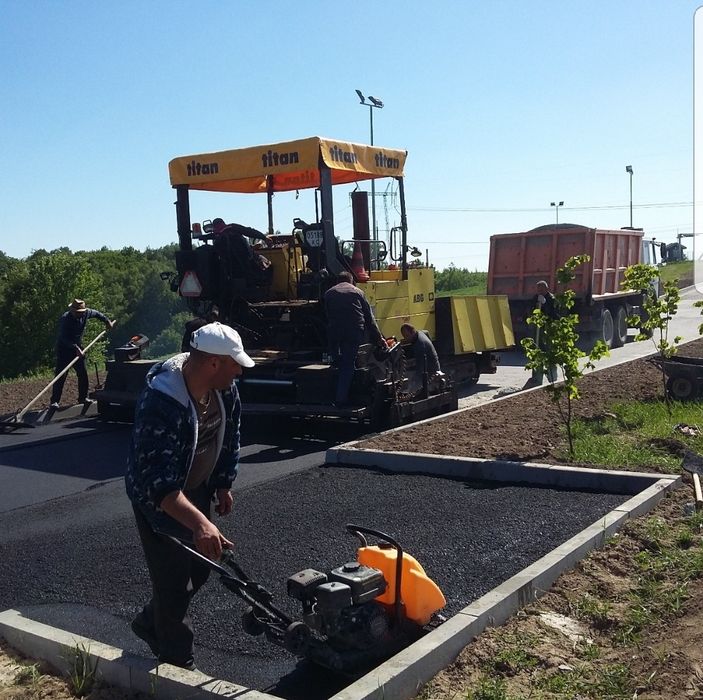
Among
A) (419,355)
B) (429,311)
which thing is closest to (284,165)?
(419,355)

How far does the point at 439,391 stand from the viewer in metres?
11.1

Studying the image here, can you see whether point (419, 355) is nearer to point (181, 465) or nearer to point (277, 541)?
point (277, 541)

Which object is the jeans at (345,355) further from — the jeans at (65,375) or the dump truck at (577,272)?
the dump truck at (577,272)

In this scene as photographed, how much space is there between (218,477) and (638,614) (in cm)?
221

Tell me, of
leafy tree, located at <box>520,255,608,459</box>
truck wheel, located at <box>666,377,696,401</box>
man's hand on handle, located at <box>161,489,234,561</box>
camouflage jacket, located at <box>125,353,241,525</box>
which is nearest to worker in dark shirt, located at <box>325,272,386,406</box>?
leafy tree, located at <box>520,255,608,459</box>

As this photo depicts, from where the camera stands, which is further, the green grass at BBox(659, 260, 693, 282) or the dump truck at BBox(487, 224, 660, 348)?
the green grass at BBox(659, 260, 693, 282)

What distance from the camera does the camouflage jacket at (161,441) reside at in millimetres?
3592

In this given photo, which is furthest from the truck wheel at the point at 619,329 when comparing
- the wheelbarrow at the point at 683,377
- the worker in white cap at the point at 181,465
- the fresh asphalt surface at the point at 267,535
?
the worker in white cap at the point at 181,465

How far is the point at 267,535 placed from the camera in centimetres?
618

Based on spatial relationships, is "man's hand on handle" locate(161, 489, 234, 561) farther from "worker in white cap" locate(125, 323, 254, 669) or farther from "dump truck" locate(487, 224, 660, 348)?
"dump truck" locate(487, 224, 660, 348)

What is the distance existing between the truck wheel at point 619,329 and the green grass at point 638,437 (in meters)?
10.1

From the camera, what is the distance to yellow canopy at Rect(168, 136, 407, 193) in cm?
1019

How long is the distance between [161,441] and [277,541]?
2605 millimetres

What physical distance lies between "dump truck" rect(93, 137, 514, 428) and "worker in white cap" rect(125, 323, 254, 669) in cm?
568
